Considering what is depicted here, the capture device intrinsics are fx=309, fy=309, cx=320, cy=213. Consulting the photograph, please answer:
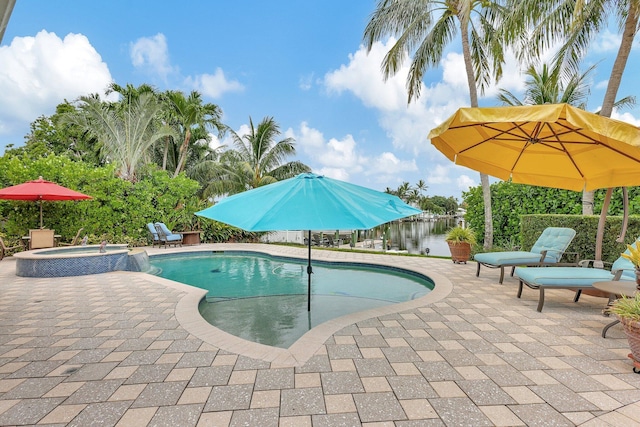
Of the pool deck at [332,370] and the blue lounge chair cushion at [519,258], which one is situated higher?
the blue lounge chair cushion at [519,258]

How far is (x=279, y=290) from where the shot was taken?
6801 millimetres

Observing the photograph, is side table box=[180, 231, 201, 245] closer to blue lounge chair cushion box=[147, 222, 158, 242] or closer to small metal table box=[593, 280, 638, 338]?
blue lounge chair cushion box=[147, 222, 158, 242]

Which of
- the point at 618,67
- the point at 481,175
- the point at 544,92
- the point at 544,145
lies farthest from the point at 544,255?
the point at 544,92

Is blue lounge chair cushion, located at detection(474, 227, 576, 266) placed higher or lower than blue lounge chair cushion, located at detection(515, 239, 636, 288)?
higher

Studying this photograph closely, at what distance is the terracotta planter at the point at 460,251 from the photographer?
27.5 feet

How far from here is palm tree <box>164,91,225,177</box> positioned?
18.9m

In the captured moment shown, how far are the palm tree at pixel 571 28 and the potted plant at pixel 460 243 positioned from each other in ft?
10.0

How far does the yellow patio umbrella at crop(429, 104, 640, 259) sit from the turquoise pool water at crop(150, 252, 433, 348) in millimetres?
2932

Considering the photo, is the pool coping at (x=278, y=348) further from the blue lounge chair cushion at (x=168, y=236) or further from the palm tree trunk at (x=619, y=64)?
the palm tree trunk at (x=619, y=64)

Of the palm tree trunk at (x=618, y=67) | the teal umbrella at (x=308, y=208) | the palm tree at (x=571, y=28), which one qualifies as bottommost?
the teal umbrella at (x=308, y=208)

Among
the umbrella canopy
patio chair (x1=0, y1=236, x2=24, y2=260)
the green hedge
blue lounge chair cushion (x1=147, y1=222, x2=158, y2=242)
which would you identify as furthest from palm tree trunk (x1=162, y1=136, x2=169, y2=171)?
the umbrella canopy

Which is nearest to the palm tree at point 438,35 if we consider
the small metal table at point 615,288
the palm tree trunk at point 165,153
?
the small metal table at point 615,288

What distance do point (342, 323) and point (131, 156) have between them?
16842mm

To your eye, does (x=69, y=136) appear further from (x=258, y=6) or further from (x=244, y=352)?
(x=244, y=352)
